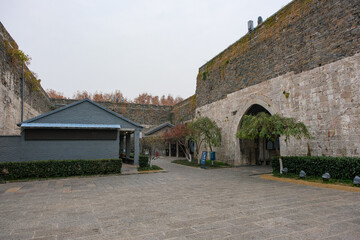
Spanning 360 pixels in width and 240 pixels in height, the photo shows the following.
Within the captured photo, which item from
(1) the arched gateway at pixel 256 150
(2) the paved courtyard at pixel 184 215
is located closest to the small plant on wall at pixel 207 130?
(1) the arched gateway at pixel 256 150

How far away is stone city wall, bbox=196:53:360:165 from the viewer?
8.84 metres

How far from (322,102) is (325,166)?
3092 mm

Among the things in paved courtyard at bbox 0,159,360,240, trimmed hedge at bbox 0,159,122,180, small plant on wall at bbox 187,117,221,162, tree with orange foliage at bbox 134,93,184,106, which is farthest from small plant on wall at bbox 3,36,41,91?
tree with orange foliage at bbox 134,93,184,106

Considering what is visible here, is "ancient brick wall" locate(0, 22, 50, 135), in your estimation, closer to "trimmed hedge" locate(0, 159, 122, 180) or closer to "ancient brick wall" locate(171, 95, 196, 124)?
"trimmed hedge" locate(0, 159, 122, 180)

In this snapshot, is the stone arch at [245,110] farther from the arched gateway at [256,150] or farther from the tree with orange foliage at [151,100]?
the tree with orange foliage at [151,100]

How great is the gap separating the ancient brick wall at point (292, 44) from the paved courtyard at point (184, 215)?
6.81 metres

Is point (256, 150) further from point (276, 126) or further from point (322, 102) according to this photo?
point (276, 126)

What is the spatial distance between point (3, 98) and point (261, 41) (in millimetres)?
15603

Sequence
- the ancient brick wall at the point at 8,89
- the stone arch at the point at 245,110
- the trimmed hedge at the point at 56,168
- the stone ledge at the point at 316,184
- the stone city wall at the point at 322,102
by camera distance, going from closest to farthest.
Result: 1. the stone ledge at the point at 316,184
2. the stone city wall at the point at 322,102
3. the trimmed hedge at the point at 56,168
4. the ancient brick wall at the point at 8,89
5. the stone arch at the point at 245,110

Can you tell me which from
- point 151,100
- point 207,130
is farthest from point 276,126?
point 151,100

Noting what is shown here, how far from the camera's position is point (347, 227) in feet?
11.8

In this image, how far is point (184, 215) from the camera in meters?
4.48

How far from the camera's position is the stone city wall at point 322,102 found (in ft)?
29.0

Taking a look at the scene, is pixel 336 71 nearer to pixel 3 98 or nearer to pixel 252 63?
pixel 252 63
